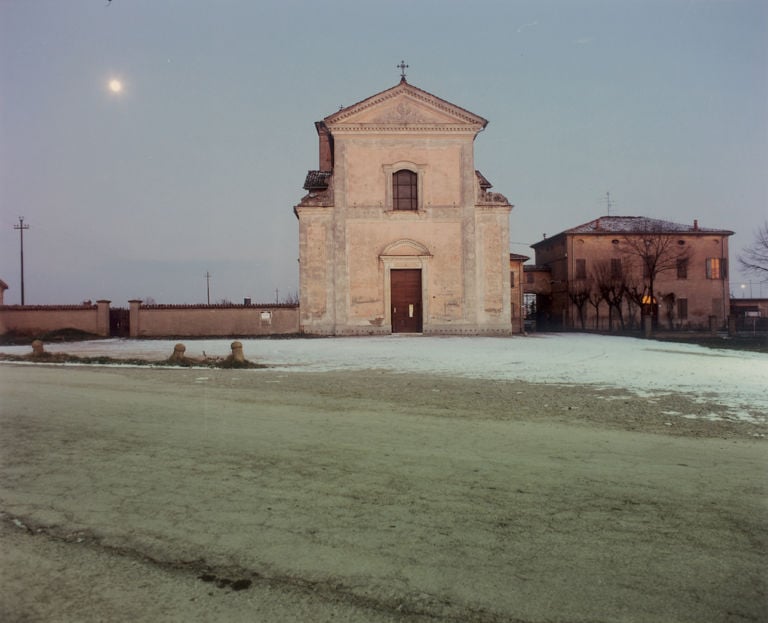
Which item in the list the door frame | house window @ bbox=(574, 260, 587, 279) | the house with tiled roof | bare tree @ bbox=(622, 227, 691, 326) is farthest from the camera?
house window @ bbox=(574, 260, 587, 279)

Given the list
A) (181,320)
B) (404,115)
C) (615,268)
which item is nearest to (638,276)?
(615,268)

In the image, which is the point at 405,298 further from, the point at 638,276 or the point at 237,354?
the point at 638,276

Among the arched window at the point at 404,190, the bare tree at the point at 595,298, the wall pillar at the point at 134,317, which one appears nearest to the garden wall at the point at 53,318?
the wall pillar at the point at 134,317

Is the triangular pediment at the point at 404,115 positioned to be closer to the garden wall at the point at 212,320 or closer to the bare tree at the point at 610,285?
the garden wall at the point at 212,320

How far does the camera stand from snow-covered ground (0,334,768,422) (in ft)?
34.2

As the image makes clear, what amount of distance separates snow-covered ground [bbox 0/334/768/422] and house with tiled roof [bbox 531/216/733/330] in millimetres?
21736

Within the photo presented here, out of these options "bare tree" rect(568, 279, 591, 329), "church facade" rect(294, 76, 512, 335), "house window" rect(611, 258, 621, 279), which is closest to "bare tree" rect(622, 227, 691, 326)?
"house window" rect(611, 258, 621, 279)

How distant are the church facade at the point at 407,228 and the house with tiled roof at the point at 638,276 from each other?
16.3 m

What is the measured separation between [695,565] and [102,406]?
299 inches

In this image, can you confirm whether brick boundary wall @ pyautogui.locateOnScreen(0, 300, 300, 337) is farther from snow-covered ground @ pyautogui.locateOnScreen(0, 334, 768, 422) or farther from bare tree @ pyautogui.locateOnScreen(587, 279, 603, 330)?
bare tree @ pyautogui.locateOnScreen(587, 279, 603, 330)

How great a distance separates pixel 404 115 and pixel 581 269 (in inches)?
835

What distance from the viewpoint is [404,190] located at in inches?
1155

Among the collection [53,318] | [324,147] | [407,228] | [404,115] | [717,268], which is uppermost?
[324,147]


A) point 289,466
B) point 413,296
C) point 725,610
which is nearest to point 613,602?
point 725,610
